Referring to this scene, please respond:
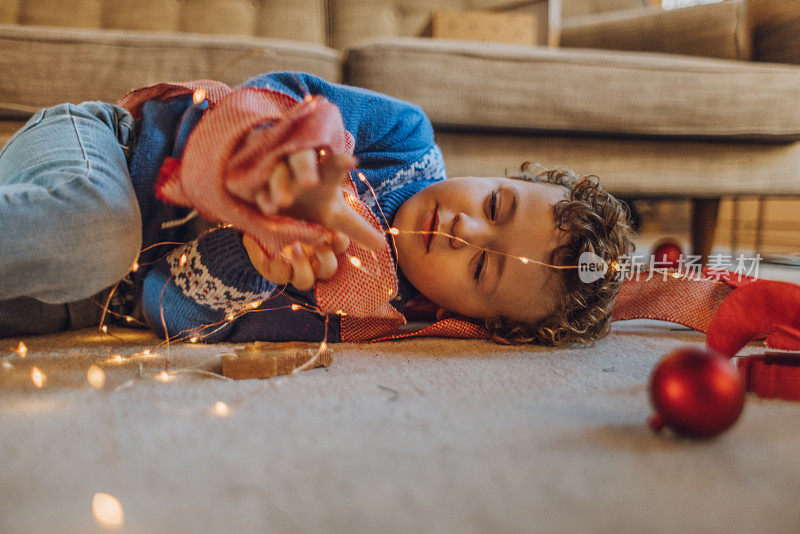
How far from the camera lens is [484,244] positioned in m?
0.77

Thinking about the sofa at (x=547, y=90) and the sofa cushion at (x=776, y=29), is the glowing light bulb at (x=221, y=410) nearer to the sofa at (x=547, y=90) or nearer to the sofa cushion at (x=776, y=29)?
the sofa at (x=547, y=90)

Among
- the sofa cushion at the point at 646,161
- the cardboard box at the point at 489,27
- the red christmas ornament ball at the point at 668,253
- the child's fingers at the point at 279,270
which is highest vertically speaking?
the cardboard box at the point at 489,27

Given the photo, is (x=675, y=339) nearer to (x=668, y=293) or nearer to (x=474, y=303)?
(x=668, y=293)

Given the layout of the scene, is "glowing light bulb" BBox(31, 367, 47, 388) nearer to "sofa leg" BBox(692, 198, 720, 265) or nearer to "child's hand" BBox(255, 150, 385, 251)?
"child's hand" BBox(255, 150, 385, 251)

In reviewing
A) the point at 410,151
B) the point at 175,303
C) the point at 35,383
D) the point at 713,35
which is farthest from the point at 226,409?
the point at 713,35

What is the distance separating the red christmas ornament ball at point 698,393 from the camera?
39 cm

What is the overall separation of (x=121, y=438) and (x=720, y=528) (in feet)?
1.32

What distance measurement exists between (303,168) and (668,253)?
40.7 inches

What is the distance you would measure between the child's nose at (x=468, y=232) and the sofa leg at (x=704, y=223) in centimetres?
102

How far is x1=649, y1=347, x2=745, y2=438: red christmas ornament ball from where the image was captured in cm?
39

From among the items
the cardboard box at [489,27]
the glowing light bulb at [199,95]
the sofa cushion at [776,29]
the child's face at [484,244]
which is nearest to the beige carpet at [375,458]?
the child's face at [484,244]

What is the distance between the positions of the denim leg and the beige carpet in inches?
3.9

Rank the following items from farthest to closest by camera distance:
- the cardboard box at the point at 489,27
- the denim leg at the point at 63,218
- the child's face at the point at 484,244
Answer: the cardboard box at the point at 489,27
the child's face at the point at 484,244
the denim leg at the point at 63,218

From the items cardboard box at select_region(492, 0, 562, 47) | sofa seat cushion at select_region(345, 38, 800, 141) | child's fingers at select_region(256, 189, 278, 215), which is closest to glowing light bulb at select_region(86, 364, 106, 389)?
child's fingers at select_region(256, 189, 278, 215)
